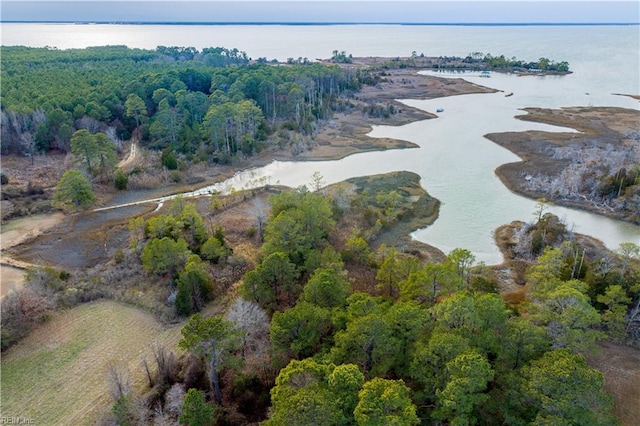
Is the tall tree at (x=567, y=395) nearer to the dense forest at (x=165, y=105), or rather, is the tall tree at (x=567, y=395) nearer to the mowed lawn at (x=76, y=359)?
the mowed lawn at (x=76, y=359)

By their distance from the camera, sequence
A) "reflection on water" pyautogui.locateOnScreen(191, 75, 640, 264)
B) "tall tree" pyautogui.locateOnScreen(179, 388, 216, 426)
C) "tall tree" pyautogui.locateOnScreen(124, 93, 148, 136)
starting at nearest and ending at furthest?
"tall tree" pyautogui.locateOnScreen(179, 388, 216, 426) → "reflection on water" pyautogui.locateOnScreen(191, 75, 640, 264) → "tall tree" pyautogui.locateOnScreen(124, 93, 148, 136)

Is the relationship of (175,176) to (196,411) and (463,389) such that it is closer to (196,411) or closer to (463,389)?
(196,411)

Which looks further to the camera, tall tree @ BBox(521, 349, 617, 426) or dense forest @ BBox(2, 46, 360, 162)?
dense forest @ BBox(2, 46, 360, 162)

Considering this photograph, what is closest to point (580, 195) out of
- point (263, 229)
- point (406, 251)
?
point (406, 251)

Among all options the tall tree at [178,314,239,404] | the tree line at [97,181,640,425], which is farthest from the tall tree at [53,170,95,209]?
the tall tree at [178,314,239,404]

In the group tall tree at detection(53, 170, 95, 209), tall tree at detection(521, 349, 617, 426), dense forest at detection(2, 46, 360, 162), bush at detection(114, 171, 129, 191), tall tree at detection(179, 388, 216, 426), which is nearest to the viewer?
tall tree at detection(521, 349, 617, 426)

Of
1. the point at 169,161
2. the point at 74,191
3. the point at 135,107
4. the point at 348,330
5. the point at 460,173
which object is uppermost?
the point at 135,107

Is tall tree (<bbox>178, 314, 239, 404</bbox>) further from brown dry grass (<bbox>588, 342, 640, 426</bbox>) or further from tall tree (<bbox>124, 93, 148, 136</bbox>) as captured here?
tall tree (<bbox>124, 93, 148, 136</bbox>)

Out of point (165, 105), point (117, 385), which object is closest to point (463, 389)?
point (117, 385)
